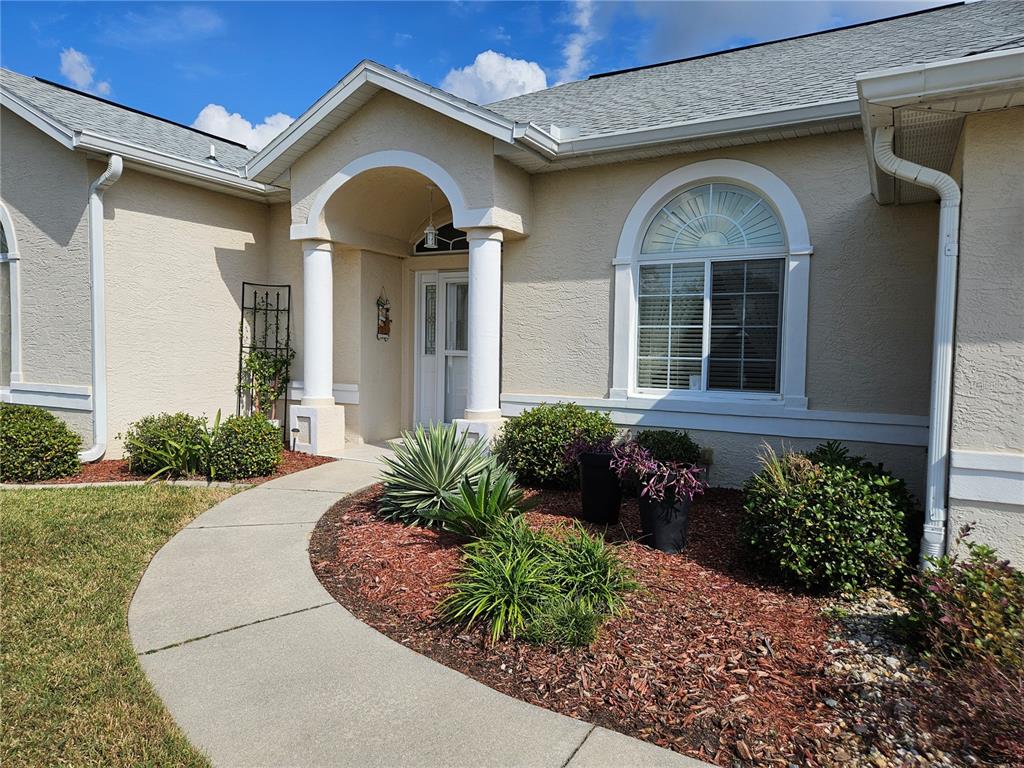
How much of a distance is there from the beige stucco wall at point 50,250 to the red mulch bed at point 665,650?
550 centimetres

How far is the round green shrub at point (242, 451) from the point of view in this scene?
25.2 ft

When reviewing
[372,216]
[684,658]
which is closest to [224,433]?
[372,216]

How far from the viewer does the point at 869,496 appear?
4.47 metres

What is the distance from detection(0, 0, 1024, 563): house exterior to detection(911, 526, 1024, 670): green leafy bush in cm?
80

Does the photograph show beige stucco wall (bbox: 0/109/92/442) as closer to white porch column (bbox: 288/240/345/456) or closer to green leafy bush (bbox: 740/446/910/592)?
white porch column (bbox: 288/240/345/456)

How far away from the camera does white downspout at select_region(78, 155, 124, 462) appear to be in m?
8.14

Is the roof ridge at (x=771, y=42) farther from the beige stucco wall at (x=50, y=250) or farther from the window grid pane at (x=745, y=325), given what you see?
the beige stucco wall at (x=50, y=250)

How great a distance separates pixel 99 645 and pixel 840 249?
7060 millimetres

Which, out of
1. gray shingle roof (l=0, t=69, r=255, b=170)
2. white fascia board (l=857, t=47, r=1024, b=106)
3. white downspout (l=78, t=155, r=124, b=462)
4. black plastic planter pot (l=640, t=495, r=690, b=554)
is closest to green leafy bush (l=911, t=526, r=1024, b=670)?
black plastic planter pot (l=640, t=495, r=690, b=554)

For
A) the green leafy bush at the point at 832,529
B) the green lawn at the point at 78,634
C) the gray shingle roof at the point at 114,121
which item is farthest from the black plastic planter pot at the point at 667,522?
the gray shingle roof at the point at 114,121

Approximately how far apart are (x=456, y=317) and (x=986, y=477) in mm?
7340

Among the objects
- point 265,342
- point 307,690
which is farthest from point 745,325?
point 265,342

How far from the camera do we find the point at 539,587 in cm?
404

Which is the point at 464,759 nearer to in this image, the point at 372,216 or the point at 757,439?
the point at 757,439
